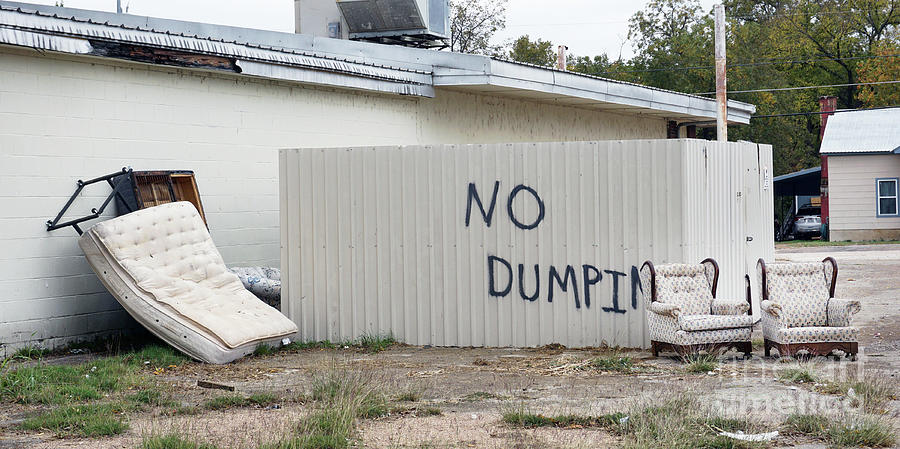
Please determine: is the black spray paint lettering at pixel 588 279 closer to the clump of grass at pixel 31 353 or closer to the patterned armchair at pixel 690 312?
the patterned armchair at pixel 690 312

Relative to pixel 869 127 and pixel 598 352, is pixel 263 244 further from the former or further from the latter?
pixel 869 127

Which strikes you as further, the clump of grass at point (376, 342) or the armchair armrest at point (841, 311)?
the clump of grass at point (376, 342)

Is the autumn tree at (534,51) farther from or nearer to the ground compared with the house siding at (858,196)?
farther from the ground

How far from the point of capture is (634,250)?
11859 millimetres

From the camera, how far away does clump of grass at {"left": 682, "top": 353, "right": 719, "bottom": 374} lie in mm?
10234

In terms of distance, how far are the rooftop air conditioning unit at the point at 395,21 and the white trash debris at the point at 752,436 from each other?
1271 cm

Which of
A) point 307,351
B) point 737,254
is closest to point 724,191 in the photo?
point 737,254

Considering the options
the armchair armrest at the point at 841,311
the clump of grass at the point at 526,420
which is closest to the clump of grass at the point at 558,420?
the clump of grass at the point at 526,420

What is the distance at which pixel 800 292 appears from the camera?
37.3ft

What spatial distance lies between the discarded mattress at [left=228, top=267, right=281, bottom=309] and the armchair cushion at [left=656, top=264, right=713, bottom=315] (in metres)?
4.97

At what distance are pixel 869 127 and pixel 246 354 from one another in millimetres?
33315

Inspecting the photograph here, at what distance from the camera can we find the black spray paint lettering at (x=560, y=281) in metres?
11.9

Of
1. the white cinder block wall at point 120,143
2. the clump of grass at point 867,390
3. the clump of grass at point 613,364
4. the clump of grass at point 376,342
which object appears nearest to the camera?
the clump of grass at point 867,390

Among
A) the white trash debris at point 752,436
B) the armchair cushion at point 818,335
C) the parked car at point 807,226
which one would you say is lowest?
the white trash debris at point 752,436
